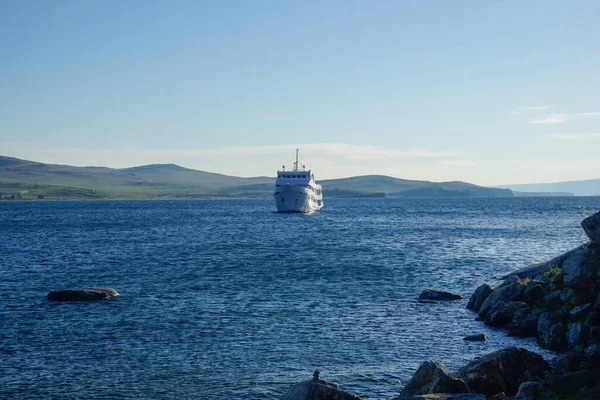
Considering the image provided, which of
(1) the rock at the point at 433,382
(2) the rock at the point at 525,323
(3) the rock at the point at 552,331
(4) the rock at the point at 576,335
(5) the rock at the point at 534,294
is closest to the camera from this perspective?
(1) the rock at the point at 433,382

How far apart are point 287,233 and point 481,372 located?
74769 millimetres

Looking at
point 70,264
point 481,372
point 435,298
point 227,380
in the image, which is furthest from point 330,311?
point 70,264

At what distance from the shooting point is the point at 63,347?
25.1 m

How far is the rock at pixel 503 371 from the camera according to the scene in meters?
17.9

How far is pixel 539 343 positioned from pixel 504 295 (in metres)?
5.55

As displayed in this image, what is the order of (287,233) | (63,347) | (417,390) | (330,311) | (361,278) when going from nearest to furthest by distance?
(417,390) → (63,347) → (330,311) → (361,278) → (287,233)

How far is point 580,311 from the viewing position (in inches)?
952

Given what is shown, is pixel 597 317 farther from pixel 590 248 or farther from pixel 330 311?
pixel 330 311

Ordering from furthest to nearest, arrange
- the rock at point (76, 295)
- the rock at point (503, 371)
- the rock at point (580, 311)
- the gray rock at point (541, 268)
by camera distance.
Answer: the rock at point (76, 295)
the gray rock at point (541, 268)
the rock at point (580, 311)
the rock at point (503, 371)

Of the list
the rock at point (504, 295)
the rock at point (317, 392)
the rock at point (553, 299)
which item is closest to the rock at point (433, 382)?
the rock at point (317, 392)

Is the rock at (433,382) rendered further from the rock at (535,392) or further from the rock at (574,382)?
the rock at (574,382)

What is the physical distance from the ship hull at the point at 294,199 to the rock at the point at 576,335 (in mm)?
111417

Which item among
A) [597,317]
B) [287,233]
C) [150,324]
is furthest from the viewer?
[287,233]

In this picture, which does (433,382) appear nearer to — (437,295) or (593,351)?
(593,351)
